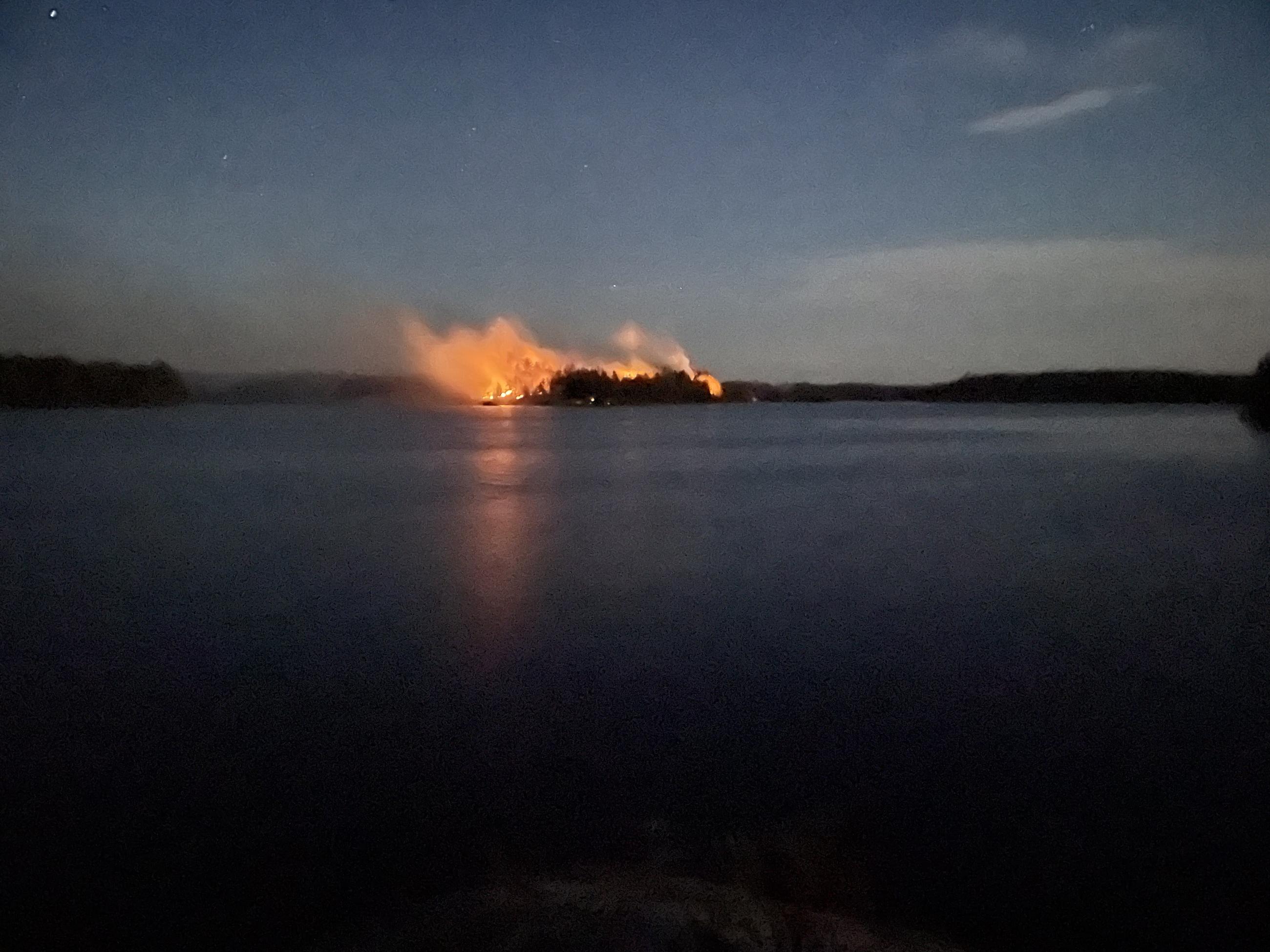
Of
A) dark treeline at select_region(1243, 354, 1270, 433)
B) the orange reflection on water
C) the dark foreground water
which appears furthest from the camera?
dark treeline at select_region(1243, 354, 1270, 433)

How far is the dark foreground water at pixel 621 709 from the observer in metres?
3.30

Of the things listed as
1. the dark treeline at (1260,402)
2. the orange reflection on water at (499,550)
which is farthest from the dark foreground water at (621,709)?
the dark treeline at (1260,402)

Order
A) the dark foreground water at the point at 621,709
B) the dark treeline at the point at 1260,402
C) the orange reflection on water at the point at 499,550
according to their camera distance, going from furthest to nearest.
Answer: the dark treeline at the point at 1260,402 < the orange reflection on water at the point at 499,550 < the dark foreground water at the point at 621,709

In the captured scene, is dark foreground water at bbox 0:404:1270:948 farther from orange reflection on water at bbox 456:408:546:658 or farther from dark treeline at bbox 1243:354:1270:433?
dark treeline at bbox 1243:354:1270:433

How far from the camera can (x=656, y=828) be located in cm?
362

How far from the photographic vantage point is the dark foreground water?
3305 millimetres

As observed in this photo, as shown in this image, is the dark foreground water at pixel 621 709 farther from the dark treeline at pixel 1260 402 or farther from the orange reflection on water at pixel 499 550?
the dark treeline at pixel 1260 402

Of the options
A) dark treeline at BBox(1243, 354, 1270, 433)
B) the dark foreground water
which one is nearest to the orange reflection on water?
the dark foreground water

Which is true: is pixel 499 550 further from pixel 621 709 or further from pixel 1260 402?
pixel 1260 402

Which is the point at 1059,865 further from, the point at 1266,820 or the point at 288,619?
the point at 288,619

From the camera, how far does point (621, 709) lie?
4953mm

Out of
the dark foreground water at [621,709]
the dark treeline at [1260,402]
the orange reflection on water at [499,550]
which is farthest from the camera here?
the dark treeline at [1260,402]

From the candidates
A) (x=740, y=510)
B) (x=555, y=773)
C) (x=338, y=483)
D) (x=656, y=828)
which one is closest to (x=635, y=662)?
(x=555, y=773)

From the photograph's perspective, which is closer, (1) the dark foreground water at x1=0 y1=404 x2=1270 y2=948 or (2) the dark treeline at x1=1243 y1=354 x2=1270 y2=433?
(1) the dark foreground water at x1=0 y1=404 x2=1270 y2=948
